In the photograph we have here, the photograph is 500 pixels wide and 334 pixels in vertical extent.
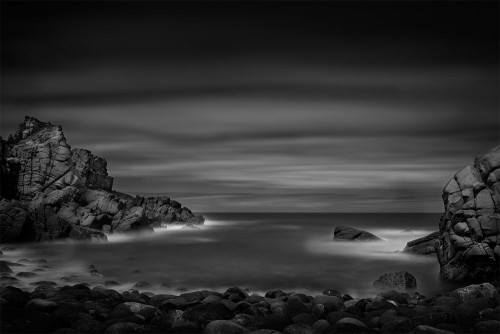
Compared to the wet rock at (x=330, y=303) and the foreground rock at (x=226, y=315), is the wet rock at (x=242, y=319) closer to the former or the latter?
the foreground rock at (x=226, y=315)

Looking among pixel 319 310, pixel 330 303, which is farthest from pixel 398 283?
pixel 319 310

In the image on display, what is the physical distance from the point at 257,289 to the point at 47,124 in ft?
143

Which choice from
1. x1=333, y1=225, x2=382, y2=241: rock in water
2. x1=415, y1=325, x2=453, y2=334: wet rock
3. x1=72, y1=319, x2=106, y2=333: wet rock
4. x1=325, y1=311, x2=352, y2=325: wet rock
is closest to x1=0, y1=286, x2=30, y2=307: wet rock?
x1=72, y1=319, x2=106, y2=333: wet rock

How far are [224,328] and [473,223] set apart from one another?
12137 millimetres

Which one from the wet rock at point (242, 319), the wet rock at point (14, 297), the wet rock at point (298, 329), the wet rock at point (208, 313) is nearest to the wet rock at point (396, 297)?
the wet rock at point (298, 329)

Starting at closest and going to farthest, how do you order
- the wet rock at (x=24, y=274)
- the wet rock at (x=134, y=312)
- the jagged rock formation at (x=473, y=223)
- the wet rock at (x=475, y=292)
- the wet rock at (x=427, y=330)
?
the wet rock at (x=427, y=330) < the wet rock at (x=134, y=312) < the wet rock at (x=475, y=292) < the jagged rock formation at (x=473, y=223) < the wet rock at (x=24, y=274)

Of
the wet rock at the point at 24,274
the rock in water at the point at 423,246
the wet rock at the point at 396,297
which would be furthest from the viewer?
the rock in water at the point at 423,246

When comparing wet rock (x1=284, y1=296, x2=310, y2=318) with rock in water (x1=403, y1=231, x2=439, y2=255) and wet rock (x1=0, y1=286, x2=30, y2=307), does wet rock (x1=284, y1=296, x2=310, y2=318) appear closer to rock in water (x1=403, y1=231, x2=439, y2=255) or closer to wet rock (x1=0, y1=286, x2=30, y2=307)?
wet rock (x1=0, y1=286, x2=30, y2=307)

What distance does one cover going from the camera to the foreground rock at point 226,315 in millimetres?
8367

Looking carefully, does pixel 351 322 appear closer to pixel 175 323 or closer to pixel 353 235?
pixel 175 323

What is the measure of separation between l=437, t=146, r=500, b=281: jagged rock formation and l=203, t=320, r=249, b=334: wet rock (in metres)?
11.5

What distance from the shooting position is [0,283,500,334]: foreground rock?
8.37 m

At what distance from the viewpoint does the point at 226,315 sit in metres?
→ 9.60

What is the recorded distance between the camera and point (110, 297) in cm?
1115
